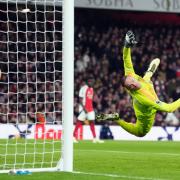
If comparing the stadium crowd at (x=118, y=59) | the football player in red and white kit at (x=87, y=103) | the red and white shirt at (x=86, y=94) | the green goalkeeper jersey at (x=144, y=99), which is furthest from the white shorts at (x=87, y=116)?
the green goalkeeper jersey at (x=144, y=99)

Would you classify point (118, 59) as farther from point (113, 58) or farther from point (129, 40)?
point (129, 40)

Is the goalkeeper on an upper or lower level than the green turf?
upper

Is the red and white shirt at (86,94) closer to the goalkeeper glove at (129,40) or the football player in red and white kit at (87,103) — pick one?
the football player in red and white kit at (87,103)

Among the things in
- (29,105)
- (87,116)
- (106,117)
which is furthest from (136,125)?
(29,105)

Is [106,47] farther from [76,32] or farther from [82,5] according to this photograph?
[82,5]

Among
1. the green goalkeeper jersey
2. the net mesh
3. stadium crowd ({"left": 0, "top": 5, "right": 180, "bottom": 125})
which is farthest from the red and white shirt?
the green goalkeeper jersey

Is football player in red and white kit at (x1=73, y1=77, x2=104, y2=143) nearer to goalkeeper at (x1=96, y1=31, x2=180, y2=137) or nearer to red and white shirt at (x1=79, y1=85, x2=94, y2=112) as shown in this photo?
red and white shirt at (x1=79, y1=85, x2=94, y2=112)

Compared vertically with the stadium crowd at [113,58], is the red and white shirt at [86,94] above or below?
below

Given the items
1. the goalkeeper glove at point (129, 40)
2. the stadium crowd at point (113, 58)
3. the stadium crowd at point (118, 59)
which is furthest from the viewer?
the stadium crowd at point (118, 59)

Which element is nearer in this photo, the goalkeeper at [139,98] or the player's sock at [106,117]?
the goalkeeper at [139,98]

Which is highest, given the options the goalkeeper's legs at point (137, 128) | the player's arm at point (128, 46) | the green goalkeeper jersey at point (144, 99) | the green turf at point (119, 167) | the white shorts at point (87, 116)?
the player's arm at point (128, 46)

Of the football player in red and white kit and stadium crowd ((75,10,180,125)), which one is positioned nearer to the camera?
the football player in red and white kit

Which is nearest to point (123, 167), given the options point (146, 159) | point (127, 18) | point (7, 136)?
point (146, 159)

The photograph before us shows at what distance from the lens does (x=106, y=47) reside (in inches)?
1286
